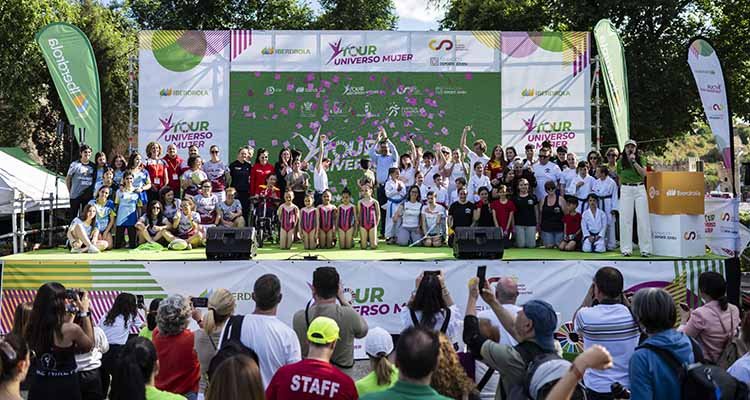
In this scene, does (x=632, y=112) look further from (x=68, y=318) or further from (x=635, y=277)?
(x=68, y=318)

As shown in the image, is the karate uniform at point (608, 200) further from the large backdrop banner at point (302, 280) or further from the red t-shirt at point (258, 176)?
the red t-shirt at point (258, 176)

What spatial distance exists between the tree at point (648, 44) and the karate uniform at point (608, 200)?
12449 mm

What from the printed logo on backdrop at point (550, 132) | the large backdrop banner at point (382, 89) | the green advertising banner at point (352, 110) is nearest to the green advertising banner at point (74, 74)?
the large backdrop banner at point (382, 89)

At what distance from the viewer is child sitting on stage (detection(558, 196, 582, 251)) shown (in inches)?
396

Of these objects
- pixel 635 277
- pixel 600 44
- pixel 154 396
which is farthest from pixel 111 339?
pixel 600 44

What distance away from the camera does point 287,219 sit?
34.0 feet

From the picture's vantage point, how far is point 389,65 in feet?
45.3

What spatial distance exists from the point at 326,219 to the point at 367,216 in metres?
0.59

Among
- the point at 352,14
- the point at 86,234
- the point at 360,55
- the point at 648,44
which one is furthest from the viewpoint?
the point at 352,14

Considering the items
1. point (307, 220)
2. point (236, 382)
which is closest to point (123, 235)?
point (307, 220)

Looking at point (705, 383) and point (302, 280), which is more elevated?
point (705, 383)

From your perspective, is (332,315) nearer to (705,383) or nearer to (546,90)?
(705,383)

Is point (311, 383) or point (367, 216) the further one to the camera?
point (367, 216)

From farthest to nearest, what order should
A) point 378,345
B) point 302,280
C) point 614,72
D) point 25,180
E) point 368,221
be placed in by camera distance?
point 25,180, point 614,72, point 368,221, point 302,280, point 378,345
